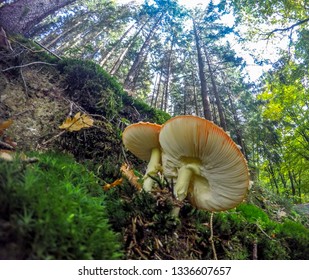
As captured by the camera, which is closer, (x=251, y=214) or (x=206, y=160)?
(x=206, y=160)

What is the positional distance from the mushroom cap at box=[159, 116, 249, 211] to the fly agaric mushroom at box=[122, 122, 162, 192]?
10 cm

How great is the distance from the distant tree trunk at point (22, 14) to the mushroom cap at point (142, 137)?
228 cm

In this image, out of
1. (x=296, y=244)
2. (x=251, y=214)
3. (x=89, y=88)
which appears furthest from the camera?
(x=89, y=88)

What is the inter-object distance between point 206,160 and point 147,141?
44 cm

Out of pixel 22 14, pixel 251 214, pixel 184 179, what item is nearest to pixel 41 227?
pixel 184 179

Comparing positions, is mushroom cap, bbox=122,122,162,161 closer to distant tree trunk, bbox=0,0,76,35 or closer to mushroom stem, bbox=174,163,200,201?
mushroom stem, bbox=174,163,200,201

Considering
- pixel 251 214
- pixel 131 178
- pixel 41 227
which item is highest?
pixel 251 214

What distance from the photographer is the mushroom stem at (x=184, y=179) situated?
1.33m

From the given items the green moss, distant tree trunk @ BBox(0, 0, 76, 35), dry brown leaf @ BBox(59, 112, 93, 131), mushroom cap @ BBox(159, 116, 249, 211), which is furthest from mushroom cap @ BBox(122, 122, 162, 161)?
distant tree trunk @ BBox(0, 0, 76, 35)

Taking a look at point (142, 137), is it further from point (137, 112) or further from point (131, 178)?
point (137, 112)

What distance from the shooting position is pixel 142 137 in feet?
5.03

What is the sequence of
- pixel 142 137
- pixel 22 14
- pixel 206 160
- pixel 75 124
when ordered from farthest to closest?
pixel 22 14 → pixel 75 124 → pixel 142 137 → pixel 206 160

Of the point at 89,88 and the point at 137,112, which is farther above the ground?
the point at 137,112

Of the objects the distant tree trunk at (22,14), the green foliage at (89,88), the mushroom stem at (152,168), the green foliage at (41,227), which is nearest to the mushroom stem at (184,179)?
the mushroom stem at (152,168)
